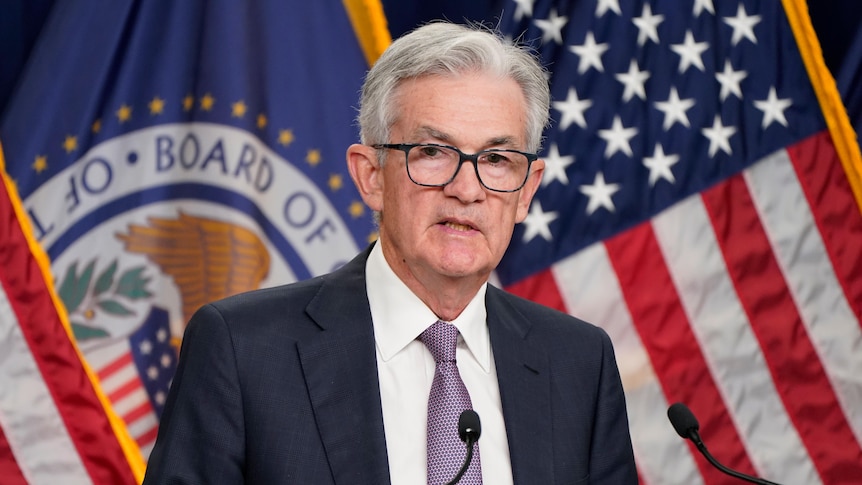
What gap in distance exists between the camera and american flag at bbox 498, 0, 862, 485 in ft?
10.1

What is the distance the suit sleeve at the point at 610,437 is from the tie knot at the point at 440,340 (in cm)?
30

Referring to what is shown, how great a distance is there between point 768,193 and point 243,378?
2045 millimetres

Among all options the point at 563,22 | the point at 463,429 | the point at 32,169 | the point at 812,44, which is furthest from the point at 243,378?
the point at 812,44

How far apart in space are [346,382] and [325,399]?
45mm

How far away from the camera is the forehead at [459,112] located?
165 cm

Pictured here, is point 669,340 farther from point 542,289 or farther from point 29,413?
point 29,413

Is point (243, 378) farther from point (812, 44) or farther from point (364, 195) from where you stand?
point (812, 44)

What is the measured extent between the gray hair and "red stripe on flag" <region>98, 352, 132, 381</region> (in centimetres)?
145

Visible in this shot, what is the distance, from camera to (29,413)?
2768mm

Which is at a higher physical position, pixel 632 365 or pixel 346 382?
pixel 346 382

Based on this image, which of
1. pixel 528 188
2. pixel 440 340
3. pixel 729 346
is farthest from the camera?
pixel 729 346

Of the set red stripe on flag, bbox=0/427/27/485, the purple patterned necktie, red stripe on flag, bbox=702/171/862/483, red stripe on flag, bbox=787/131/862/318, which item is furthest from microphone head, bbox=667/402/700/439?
red stripe on flag, bbox=0/427/27/485

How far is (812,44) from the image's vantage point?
3.13 meters

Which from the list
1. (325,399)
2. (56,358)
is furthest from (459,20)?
(325,399)
